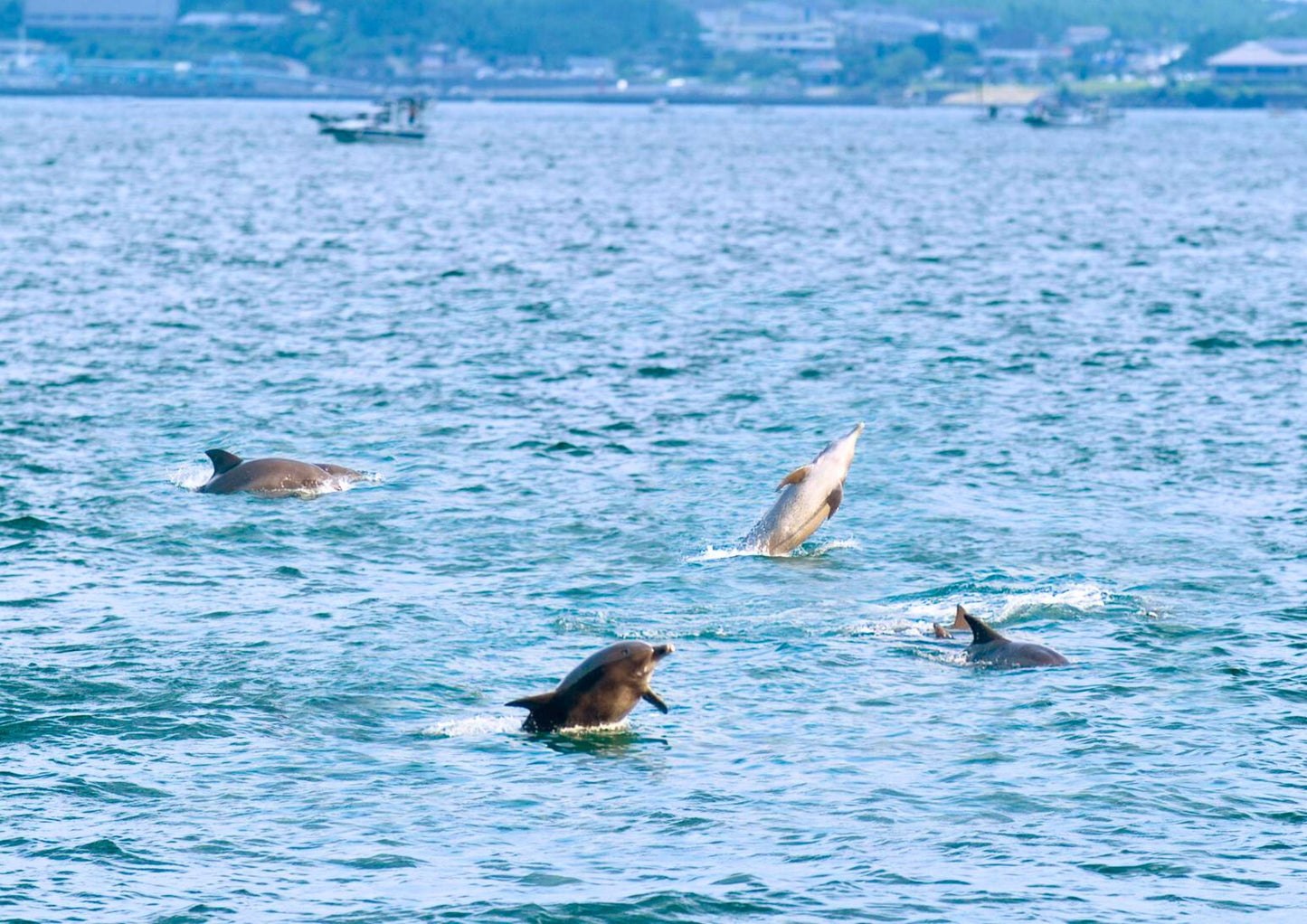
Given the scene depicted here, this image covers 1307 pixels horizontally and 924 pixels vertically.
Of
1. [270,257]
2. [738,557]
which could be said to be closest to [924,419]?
[738,557]

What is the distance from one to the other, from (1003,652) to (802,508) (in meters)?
5.50

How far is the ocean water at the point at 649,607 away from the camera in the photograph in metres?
14.9

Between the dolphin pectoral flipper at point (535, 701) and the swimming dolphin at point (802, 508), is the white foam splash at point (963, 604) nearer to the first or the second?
the swimming dolphin at point (802, 508)

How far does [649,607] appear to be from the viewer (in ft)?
72.0

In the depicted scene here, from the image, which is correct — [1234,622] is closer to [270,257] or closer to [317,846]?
[317,846]

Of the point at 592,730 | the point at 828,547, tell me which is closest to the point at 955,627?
the point at 828,547

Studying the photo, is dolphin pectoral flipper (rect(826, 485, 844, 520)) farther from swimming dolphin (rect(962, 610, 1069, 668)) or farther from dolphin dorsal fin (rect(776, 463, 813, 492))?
swimming dolphin (rect(962, 610, 1069, 668))

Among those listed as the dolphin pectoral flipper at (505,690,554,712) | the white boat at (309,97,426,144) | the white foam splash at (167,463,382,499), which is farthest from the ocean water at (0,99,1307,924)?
the white boat at (309,97,426,144)

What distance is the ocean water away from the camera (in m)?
14.9

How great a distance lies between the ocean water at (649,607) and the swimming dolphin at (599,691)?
0.82 ft

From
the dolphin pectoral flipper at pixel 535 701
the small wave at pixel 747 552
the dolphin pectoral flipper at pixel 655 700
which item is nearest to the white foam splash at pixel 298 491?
the small wave at pixel 747 552

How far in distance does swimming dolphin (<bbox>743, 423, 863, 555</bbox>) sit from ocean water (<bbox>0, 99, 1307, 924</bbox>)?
51 centimetres

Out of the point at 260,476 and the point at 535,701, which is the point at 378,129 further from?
the point at 535,701

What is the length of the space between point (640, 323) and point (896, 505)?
22522 millimetres
